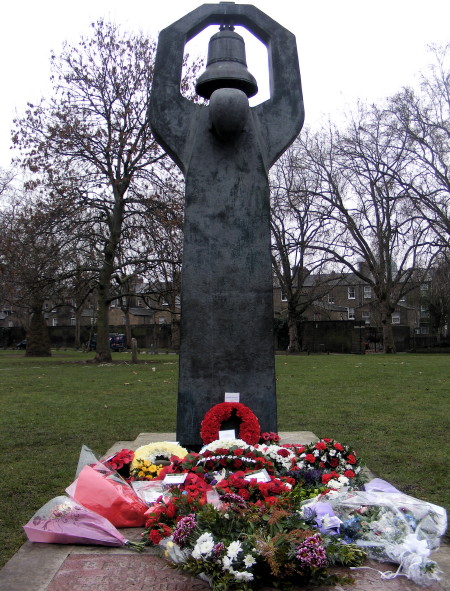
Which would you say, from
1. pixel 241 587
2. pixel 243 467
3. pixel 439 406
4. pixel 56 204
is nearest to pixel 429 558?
pixel 241 587

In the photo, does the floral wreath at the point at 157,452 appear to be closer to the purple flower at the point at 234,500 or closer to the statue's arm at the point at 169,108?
the purple flower at the point at 234,500

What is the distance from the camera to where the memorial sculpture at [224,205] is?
5668mm

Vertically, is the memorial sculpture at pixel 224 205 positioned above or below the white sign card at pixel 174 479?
above

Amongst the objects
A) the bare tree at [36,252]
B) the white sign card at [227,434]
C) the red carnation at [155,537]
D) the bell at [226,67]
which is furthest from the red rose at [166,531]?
the bare tree at [36,252]

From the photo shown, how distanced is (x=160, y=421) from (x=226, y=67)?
5.79 m

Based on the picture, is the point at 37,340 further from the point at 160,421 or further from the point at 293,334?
the point at 160,421

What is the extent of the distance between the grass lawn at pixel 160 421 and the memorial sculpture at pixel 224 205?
164 centimetres

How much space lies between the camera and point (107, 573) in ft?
10.2

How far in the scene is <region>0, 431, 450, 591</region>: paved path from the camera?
292cm

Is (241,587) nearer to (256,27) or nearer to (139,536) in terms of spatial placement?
(139,536)

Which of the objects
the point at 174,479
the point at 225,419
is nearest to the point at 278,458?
the point at 225,419

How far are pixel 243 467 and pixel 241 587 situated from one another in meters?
1.71

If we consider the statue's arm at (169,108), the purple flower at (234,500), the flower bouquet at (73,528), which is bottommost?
the flower bouquet at (73,528)

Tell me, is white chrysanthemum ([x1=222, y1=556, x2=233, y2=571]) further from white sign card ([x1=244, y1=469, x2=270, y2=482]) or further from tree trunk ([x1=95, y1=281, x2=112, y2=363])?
tree trunk ([x1=95, y1=281, x2=112, y2=363])
